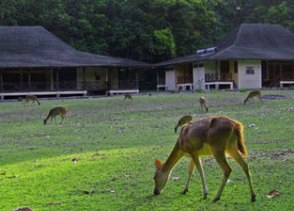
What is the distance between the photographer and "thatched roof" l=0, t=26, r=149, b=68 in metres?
44.0

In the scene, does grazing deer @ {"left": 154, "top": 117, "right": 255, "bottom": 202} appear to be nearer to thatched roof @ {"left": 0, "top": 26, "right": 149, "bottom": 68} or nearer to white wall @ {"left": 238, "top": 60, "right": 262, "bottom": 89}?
thatched roof @ {"left": 0, "top": 26, "right": 149, "bottom": 68}

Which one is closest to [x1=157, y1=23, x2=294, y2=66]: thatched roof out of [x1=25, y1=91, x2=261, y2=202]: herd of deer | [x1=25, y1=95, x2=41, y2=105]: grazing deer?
[x1=25, y1=95, x2=41, y2=105]: grazing deer

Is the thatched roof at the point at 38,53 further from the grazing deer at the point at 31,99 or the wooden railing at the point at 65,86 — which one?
the grazing deer at the point at 31,99

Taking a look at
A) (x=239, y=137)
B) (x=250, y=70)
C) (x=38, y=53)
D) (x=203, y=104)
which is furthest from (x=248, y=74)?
(x=239, y=137)

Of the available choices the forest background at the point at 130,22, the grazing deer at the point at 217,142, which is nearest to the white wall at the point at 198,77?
the forest background at the point at 130,22

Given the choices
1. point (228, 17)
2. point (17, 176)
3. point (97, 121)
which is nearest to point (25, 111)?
point (97, 121)

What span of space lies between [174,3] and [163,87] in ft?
31.5

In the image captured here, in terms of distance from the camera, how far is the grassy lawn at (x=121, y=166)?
7.57 m

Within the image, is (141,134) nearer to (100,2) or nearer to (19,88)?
(19,88)

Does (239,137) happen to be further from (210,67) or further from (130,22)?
(130,22)

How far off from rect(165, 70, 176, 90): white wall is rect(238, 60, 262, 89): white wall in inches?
348

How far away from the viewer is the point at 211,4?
218ft

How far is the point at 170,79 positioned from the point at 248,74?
10.5 metres

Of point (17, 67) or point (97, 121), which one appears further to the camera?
point (17, 67)
